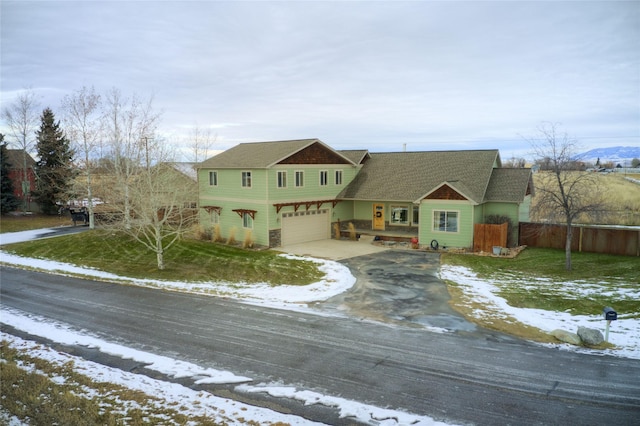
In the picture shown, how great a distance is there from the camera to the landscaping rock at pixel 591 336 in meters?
11.6

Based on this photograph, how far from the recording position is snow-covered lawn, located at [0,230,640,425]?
335 inches

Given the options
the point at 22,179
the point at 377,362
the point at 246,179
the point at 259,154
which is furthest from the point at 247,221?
the point at 22,179

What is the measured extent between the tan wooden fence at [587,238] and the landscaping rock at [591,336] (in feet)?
45.0

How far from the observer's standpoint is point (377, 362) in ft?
34.7

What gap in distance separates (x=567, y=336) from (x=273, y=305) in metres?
9.02

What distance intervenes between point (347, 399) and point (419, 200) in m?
19.4

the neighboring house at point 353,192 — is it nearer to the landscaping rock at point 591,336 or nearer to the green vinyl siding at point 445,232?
the green vinyl siding at point 445,232

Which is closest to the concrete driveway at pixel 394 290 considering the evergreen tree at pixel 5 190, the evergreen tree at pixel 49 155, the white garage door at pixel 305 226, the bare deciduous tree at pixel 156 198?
the white garage door at pixel 305 226

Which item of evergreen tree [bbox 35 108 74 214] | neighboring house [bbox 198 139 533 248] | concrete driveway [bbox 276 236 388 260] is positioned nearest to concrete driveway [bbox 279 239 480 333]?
concrete driveway [bbox 276 236 388 260]

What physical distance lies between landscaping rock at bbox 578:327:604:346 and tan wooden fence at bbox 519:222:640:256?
13717 mm

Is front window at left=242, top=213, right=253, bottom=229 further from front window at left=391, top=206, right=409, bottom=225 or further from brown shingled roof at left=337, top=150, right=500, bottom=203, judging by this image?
front window at left=391, top=206, right=409, bottom=225

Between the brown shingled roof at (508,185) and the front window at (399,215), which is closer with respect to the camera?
the brown shingled roof at (508,185)

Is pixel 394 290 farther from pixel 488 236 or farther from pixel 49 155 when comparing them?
pixel 49 155

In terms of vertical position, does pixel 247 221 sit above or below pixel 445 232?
above
